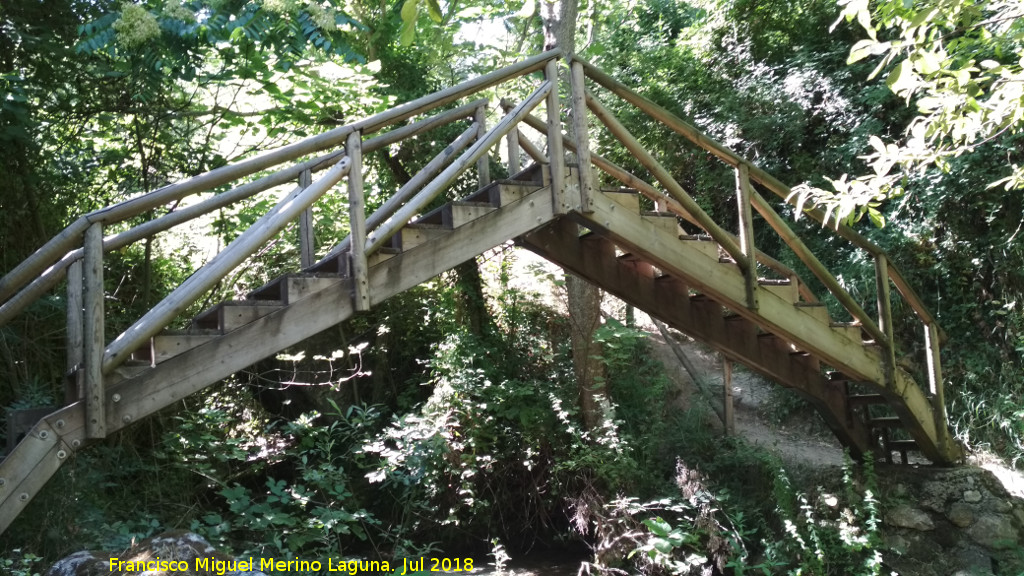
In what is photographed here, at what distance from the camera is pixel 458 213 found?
524 centimetres

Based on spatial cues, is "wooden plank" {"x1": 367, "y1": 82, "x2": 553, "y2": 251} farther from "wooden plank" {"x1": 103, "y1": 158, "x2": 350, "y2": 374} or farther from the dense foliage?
the dense foliage

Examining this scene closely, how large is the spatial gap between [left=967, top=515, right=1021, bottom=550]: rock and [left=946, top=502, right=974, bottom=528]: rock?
2.0 inches

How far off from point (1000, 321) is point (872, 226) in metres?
1.90

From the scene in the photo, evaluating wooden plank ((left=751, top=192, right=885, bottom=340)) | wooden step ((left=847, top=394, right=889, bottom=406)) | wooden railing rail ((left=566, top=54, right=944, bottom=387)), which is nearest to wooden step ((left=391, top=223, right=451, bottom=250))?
wooden railing rail ((left=566, top=54, right=944, bottom=387))

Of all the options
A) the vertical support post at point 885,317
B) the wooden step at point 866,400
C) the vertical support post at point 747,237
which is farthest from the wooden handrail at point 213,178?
the wooden step at point 866,400

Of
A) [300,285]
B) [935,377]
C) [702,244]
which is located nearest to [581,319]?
[702,244]

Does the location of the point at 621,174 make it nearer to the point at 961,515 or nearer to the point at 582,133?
the point at 582,133

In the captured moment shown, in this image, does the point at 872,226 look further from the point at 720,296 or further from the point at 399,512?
the point at 399,512

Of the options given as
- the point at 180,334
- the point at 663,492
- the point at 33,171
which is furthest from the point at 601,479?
the point at 33,171

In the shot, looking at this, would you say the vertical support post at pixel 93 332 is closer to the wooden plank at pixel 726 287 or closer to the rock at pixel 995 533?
the wooden plank at pixel 726 287

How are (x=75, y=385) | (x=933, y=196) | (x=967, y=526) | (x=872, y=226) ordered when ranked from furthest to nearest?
(x=872, y=226), (x=933, y=196), (x=967, y=526), (x=75, y=385)

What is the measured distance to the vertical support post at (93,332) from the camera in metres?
3.87

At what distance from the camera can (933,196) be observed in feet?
29.6

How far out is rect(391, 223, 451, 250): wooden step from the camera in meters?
5.03
